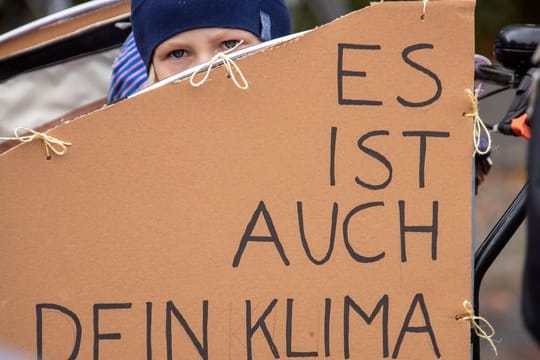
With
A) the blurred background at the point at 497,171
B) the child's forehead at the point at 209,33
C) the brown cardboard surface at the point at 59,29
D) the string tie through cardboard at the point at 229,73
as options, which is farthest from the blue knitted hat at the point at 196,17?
the blurred background at the point at 497,171

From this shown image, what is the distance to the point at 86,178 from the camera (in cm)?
148

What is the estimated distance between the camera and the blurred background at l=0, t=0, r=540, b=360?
165 inches

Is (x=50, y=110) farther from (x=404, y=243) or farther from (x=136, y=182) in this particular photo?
(x=404, y=243)

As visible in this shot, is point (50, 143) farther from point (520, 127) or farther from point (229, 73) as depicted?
point (520, 127)

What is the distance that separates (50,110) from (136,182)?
973 mm

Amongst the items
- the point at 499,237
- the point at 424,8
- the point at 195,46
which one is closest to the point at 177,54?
the point at 195,46

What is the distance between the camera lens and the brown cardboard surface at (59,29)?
207 cm

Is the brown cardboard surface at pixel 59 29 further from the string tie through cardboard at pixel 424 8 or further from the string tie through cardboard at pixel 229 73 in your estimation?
the string tie through cardboard at pixel 424 8

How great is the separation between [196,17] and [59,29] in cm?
38

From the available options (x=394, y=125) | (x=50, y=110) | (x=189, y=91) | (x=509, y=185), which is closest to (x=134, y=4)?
(x=50, y=110)

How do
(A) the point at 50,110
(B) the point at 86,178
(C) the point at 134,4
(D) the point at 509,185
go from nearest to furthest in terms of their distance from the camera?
(B) the point at 86,178
(C) the point at 134,4
(A) the point at 50,110
(D) the point at 509,185

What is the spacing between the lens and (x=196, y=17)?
192cm

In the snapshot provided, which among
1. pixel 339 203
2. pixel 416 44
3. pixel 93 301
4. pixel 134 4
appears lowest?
pixel 93 301

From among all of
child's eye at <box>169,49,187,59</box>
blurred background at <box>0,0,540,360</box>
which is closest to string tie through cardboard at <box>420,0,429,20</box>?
child's eye at <box>169,49,187,59</box>
